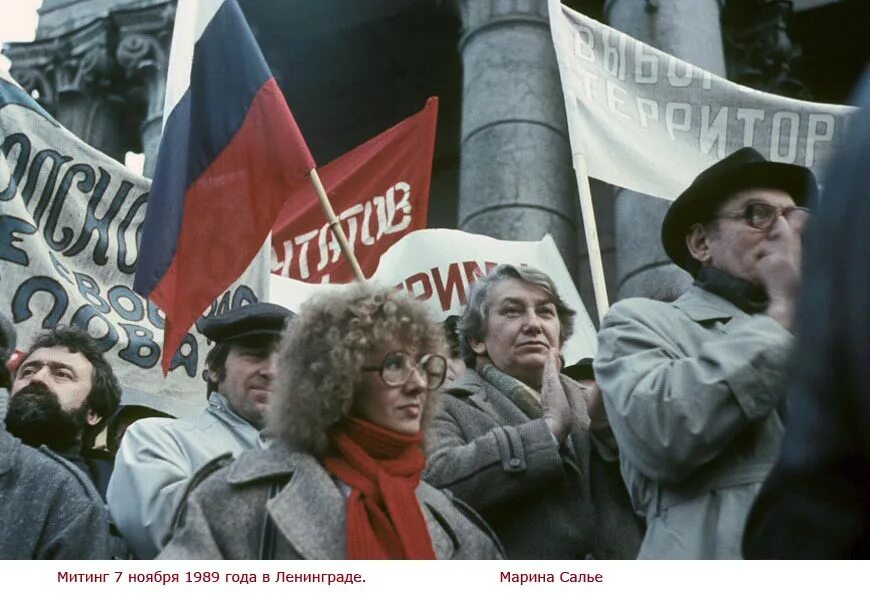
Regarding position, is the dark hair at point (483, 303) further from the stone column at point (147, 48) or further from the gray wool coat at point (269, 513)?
the stone column at point (147, 48)

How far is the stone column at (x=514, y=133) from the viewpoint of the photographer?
6.34 metres

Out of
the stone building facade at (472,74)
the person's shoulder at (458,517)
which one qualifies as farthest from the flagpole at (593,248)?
the stone building facade at (472,74)

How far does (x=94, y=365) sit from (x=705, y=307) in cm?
200

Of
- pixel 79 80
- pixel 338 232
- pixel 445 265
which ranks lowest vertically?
pixel 338 232

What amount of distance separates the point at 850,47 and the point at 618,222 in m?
2.03

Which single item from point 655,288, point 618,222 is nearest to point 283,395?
point 655,288

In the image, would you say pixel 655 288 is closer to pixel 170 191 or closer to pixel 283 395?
pixel 170 191

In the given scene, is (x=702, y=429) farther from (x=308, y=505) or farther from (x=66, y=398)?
(x=66, y=398)

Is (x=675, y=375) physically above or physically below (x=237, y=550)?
above

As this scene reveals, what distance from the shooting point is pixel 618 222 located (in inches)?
248

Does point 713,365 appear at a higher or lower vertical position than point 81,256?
lower

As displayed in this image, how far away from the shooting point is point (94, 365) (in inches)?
144

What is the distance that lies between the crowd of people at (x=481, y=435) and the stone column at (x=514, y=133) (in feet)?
10.4

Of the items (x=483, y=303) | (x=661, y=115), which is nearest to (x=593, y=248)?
(x=483, y=303)
